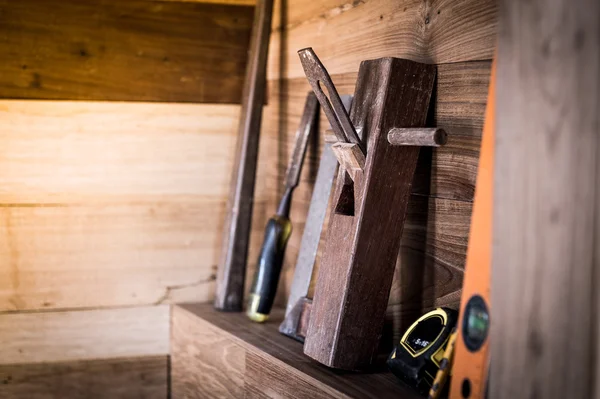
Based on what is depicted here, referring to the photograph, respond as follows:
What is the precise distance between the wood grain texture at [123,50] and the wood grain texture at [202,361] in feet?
1.81

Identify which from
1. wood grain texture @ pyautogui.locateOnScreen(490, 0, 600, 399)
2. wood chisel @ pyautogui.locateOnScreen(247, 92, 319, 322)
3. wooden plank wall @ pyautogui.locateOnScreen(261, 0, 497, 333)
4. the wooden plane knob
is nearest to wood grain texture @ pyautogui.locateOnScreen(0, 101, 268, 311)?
wood chisel @ pyautogui.locateOnScreen(247, 92, 319, 322)

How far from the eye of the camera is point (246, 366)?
154 centimetres

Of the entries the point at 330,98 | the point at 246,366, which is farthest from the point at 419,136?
the point at 246,366

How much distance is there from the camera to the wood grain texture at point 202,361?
160 cm

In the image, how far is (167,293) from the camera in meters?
1.91

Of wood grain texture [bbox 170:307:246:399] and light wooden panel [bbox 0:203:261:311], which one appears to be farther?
light wooden panel [bbox 0:203:261:311]

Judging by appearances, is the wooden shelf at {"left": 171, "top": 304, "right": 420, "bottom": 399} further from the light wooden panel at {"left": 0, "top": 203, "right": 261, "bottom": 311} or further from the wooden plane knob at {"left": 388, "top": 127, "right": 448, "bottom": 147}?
the wooden plane knob at {"left": 388, "top": 127, "right": 448, "bottom": 147}

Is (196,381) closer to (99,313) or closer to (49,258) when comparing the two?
(99,313)

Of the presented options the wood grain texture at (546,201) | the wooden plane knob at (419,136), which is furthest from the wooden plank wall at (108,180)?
A: the wood grain texture at (546,201)

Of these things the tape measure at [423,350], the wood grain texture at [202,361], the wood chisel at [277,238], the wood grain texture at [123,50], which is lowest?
the wood grain texture at [202,361]

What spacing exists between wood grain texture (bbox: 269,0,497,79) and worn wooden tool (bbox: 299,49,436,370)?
0.07 m

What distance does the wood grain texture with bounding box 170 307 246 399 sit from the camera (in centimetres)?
160

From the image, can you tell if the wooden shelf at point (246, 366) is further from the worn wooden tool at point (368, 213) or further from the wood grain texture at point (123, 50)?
the wood grain texture at point (123, 50)

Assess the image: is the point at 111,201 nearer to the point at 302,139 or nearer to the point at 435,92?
the point at 302,139
